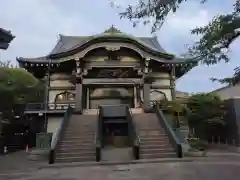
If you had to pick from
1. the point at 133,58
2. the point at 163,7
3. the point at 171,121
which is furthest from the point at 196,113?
the point at 163,7

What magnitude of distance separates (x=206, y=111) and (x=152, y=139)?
7.76m

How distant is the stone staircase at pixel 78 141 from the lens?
14.5m

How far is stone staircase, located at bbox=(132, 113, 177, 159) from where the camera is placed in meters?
15.1

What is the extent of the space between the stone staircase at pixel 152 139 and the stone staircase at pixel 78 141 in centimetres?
297

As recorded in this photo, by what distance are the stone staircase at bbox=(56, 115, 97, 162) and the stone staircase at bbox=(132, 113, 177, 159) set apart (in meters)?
2.97

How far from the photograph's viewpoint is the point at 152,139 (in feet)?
53.8

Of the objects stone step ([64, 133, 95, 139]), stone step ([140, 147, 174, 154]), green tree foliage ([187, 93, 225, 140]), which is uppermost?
green tree foliage ([187, 93, 225, 140])

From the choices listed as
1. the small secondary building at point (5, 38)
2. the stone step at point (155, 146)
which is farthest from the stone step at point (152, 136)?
the small secondary building at point (5, 38)

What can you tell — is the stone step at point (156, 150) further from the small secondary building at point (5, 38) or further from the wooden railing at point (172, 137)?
the small secondary building at point (5, 38)

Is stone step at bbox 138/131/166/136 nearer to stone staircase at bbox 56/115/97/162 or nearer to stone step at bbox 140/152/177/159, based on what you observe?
stone step at bbox 140/152/177/159

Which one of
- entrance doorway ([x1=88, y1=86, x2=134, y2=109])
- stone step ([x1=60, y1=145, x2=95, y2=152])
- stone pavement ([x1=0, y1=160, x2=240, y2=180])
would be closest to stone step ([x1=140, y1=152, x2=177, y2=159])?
stone pavement ([x1=0, y1=160, x2=240, y2=180])

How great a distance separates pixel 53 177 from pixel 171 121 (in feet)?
43.9

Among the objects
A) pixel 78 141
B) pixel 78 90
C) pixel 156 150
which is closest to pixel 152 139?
pixel 156 150

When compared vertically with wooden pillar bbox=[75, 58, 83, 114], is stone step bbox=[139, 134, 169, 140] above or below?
below
